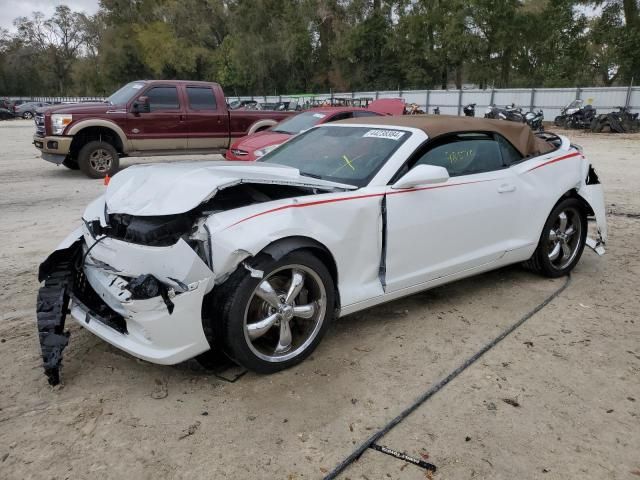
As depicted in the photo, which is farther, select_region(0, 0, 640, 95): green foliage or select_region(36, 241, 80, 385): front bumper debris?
select_region(0, 0, 640, 95): green foliage

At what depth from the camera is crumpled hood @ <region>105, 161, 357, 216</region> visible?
10.1 feet

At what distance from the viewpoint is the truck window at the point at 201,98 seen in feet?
37.9

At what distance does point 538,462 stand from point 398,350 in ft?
3.99

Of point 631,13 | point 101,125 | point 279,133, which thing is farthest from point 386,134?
point 631,13

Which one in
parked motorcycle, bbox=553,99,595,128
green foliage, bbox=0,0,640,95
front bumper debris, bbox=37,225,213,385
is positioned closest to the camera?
front bumper debris, bbox=37,225,213,385

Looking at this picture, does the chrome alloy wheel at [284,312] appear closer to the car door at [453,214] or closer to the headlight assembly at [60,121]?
the car door at [453,214]

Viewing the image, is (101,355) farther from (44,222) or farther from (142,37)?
(142,37)

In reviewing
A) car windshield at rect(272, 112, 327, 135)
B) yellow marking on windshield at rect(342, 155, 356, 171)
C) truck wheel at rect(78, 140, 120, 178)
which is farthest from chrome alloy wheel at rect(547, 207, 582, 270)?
truck wheel at rect(78, 140, 120, 178)

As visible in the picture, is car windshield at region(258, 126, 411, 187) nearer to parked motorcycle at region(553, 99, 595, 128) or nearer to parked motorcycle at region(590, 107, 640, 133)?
parked motorcycle at region(590, 107, 640, 133)

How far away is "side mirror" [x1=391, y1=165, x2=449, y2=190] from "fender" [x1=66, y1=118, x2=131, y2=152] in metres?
8.52

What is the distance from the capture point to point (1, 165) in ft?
42.5

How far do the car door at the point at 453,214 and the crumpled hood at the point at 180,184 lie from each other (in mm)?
495

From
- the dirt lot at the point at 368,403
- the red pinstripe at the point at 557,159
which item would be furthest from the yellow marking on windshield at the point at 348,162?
the red pinstripe at the point at 557,159

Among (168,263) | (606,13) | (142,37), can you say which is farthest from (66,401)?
(142,37)
